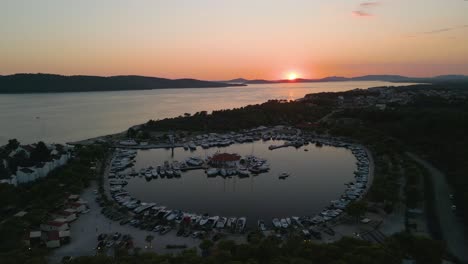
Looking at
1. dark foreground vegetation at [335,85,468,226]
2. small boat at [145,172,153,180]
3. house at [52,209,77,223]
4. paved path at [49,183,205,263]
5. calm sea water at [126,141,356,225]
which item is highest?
dark foreground vegetation at [335,85,468,226]

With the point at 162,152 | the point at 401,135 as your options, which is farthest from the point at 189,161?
the point at 401,135

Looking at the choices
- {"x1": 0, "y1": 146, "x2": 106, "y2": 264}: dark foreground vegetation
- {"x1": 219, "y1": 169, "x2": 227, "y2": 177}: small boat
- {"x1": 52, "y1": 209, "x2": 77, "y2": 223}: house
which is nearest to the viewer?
{"x1": 0, "y1": 146, "x2": 106, "y2": 264}: dark foreground vegetation

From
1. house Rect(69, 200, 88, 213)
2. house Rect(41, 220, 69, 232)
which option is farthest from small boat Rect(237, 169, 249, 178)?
house Rect(41, 220, 69, 232)

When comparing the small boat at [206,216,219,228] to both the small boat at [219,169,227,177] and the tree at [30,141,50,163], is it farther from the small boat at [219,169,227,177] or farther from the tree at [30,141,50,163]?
the tree at [30,141,50,163]

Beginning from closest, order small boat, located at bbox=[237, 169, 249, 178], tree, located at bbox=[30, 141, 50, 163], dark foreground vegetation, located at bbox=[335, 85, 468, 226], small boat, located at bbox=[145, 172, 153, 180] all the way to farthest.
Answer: dark foreground vegetation, located at bbox=[335, 85, 468, 226] < tree, located at bbox=[30, 141, 50, 163] < small boat, located at bbox=[145, 172, 153, 180] < small boat, located at bbox=[237, 169, 249, 178]

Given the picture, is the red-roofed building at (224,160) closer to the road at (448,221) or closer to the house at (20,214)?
the house at (20,214)

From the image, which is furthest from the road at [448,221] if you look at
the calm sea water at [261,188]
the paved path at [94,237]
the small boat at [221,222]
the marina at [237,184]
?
the paved path at [94,237]

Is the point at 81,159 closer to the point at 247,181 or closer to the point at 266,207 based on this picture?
the point at 247,181

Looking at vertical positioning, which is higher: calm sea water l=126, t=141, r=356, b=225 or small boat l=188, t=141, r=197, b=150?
small boat l=188, t=141, r=197, b=150
